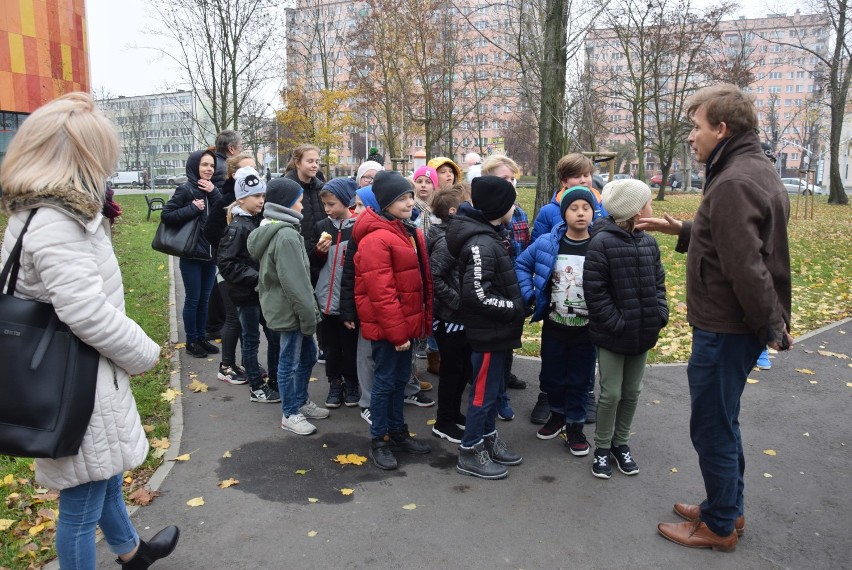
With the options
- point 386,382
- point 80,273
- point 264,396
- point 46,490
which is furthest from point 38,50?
point 80,273

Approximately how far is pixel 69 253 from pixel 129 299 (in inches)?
314

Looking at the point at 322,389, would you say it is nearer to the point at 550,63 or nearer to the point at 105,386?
the point at 105,386

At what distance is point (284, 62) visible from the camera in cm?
2998

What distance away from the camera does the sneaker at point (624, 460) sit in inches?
171

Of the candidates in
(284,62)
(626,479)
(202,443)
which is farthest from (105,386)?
(284,62)

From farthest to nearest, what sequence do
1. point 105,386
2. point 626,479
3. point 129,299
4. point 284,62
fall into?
point 284,62 → point 129,299 → point 626,479 → point 105,386

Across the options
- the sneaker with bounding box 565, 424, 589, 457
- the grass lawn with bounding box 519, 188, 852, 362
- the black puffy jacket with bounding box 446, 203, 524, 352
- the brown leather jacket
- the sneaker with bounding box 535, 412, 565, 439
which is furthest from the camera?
the grass lawn with bounding box 519, 188, 852, 362

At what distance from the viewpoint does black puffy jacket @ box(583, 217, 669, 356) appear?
13.5 feet

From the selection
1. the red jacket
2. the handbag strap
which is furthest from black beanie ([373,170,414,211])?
the handbag strap

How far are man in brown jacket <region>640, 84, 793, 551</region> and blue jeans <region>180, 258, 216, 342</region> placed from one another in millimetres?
5094

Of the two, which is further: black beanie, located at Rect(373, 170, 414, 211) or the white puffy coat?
black beanie, located at Rect(373, 170, 414, 211)

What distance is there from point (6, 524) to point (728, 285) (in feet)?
13.9

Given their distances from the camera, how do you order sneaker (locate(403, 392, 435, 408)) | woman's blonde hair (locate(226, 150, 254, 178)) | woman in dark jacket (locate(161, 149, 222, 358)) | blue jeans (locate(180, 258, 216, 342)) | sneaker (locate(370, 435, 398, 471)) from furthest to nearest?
blue jeans (locate(180, 258, 216, 342)), woman in dark jacket (locate(161, 149, 222, 358)), woman's blonde hair (locate(226, 150, 254, 178)), sneaker (locate(403, 392, 435, 408)), sneaker (locate(370, 435, 398, 471))

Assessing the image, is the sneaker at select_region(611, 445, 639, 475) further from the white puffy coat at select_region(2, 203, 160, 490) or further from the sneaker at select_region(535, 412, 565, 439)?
the white puffy coat at select_region(2, 203, 160, 490)
